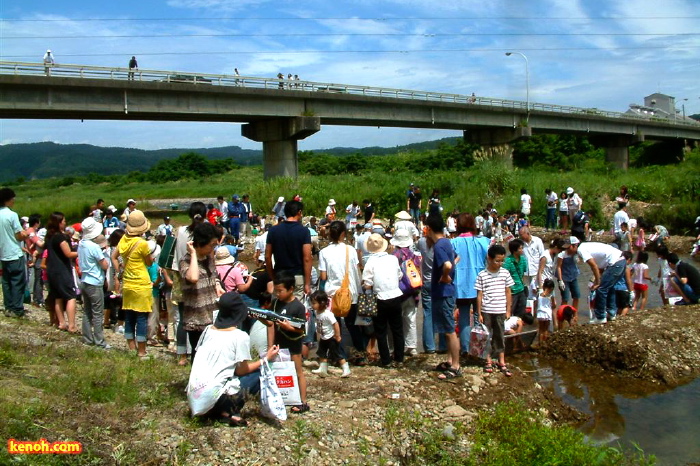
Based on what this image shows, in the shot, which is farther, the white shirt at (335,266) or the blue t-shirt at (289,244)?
the white shirt at (335,266)

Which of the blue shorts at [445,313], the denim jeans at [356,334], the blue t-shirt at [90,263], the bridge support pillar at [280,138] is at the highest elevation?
the bridge support pillar at [280,138]

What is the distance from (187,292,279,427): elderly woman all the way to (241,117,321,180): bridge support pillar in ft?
99.8

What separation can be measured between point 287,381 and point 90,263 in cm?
360

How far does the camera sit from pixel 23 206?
3331cm

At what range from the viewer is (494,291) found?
24.3 feet

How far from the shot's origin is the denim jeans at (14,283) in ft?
29.0

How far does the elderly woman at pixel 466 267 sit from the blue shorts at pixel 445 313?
0.78 ft

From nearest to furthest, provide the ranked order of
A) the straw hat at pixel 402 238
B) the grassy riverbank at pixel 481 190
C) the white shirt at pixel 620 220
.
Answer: the straw hat at pixel 402 238 < the white shirt at pixel 620 220 < the grassy riverbank at pixel 481 190

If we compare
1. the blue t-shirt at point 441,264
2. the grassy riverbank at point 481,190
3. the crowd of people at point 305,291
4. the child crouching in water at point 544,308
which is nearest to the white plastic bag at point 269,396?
the crowd of people at point 305,291

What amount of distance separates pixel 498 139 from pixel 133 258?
157ft

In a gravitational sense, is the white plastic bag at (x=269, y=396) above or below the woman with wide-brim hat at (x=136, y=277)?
below

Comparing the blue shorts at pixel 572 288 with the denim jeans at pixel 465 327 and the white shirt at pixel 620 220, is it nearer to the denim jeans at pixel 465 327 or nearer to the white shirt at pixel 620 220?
the denim jeans at pixel 465 327

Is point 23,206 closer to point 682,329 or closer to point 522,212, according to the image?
point 522,212

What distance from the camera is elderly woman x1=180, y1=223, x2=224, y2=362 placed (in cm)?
639
